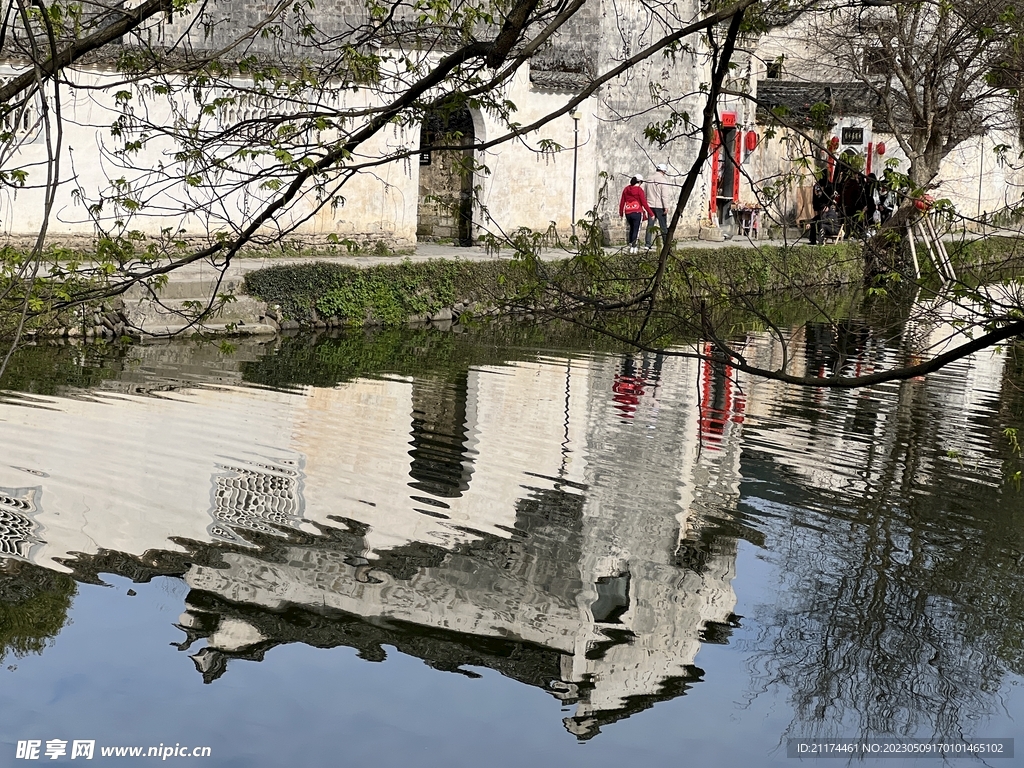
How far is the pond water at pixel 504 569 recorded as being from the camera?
5.23m

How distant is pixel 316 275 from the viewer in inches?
591

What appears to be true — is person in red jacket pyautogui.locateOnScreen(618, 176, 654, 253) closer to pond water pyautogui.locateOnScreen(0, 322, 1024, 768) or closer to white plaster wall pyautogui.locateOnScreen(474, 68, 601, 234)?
white plaster wall pyautogui.locateOnScreen(474, 68, 601, 234)

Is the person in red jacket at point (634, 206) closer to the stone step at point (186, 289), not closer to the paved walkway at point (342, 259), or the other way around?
the paved walkway at point (342, 259)

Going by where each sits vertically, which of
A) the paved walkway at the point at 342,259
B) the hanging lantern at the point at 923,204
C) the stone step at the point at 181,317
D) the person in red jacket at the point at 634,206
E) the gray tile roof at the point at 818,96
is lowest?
the stone step at the point at 181,317

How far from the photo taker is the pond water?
5.23m

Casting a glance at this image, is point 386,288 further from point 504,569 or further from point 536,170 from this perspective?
point 504,569

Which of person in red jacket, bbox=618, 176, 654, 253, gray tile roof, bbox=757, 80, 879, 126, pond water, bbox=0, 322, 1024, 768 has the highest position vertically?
gray tile roof, bbox=757, 80, 879, 126

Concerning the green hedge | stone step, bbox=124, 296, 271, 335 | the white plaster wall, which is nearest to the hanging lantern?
the green hedge

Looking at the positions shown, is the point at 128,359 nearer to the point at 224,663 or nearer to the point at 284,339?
the point at 284,339

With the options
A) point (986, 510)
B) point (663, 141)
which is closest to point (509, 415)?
point (986, 510)

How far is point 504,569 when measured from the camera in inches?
262

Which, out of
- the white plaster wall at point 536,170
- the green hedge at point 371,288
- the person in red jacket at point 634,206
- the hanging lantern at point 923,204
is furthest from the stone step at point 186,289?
the person in red jacket at point 634,206

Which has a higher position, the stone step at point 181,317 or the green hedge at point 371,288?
the green hedge at point 371,288

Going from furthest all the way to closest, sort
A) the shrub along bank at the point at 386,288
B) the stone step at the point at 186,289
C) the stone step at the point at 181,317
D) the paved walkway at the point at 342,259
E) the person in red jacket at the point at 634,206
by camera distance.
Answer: the person in red jacket at the point at 634,206 < the shrub along bank at the point at 386,288 < the paved walkway at the point at 342,259 < the stone step at the point at 186,289 < the stone step at the point at 181,317
